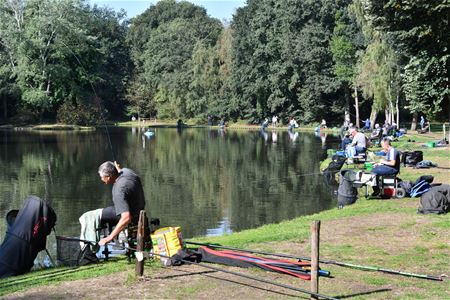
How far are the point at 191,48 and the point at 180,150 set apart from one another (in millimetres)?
40806

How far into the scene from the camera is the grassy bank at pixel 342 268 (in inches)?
245

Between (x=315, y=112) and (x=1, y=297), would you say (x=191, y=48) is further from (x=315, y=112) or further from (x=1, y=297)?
(x=1, y=297)

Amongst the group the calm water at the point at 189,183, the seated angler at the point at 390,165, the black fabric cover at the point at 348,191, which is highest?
the seated angler at the point at 390,165

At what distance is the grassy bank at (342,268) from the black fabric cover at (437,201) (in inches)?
8.7

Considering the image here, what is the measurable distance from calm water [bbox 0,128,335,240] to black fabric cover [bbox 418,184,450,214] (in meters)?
4.33

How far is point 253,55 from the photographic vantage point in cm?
6353

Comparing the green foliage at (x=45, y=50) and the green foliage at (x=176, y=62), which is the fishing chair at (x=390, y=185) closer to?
the green foliage at (x=45, y=50)

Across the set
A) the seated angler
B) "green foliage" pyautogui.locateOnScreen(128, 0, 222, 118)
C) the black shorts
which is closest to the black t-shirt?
the black shorts

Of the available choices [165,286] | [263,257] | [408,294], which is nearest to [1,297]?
[165,286]

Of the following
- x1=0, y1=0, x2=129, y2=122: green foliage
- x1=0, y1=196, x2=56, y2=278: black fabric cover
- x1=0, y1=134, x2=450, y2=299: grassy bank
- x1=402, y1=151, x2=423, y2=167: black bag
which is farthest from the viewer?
x1=0, y1=0, x2=129, y2=122: green foliage

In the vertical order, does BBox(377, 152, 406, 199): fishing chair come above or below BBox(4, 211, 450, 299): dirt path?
above

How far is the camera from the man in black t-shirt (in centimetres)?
706

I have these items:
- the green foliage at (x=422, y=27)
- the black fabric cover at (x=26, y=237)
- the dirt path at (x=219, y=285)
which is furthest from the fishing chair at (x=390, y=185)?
the black fabric cover at (x=26, y=237)

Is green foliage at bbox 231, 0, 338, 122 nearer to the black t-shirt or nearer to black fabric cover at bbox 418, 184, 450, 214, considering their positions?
black fabric cover at bbox 418, 184, 450, 214
